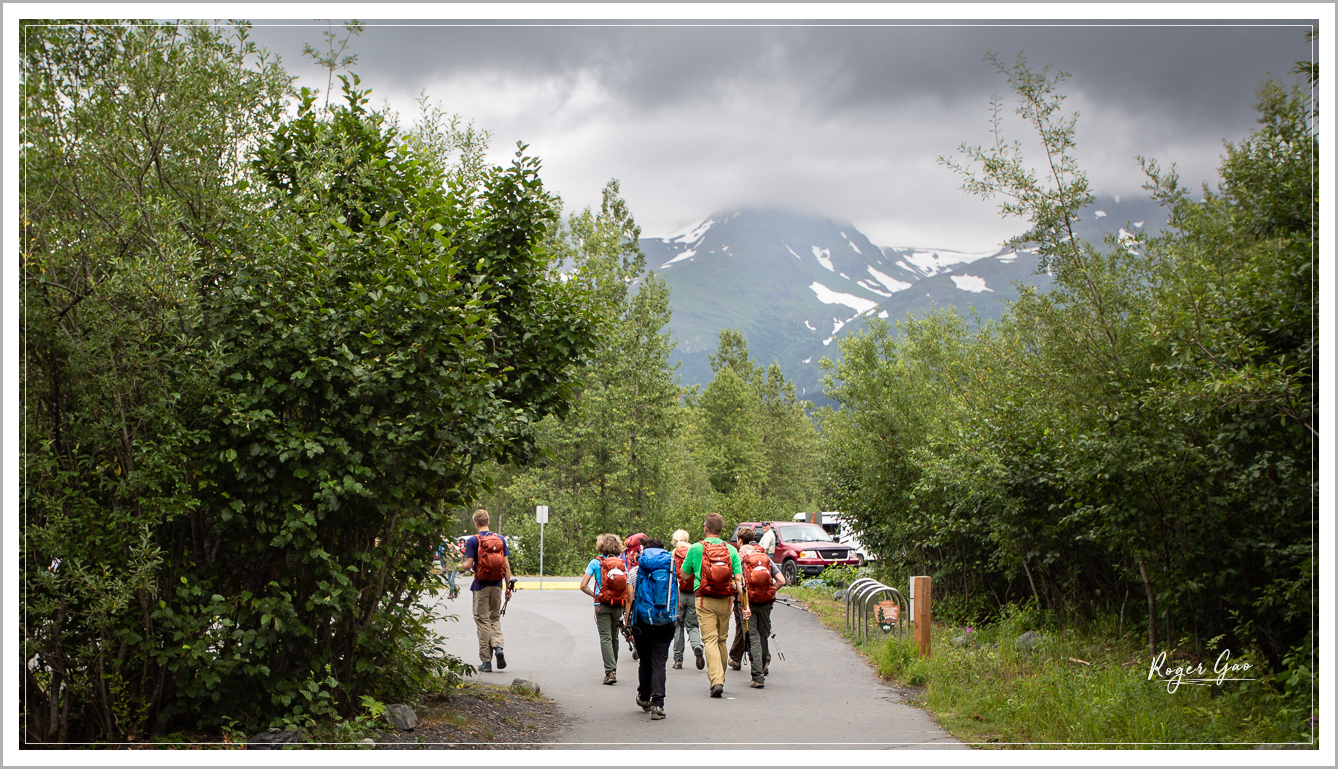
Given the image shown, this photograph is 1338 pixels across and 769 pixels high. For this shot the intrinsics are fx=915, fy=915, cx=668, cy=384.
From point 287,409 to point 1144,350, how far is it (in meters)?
7.31

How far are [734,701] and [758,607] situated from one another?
1.41m

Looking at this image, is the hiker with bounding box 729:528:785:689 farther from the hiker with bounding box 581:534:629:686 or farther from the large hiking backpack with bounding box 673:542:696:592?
the hiker with bounding box 581:534:629:686

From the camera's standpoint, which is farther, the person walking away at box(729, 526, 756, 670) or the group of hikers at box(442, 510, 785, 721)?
the person walking away at box(729, 526, 756, 670)

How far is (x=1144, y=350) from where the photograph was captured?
8.41 meters

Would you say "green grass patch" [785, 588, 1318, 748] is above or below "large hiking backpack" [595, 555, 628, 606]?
below

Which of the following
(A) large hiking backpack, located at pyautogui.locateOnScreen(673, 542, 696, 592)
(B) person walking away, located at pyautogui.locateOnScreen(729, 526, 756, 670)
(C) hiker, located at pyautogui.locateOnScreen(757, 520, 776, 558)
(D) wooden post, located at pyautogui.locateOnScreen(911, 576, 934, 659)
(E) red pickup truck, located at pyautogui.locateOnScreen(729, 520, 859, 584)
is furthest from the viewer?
(E) red pickup truck, located at pyautogui.locateOnScreen(729, 520, 859, 584)

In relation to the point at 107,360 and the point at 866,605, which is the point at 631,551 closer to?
the point at 866,605

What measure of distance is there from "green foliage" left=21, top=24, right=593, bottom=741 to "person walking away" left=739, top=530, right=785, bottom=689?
4.38 meters

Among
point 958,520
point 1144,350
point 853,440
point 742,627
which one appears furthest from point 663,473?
point 1144,350

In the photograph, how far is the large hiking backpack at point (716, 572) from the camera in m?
9.55

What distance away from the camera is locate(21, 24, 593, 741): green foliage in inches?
222

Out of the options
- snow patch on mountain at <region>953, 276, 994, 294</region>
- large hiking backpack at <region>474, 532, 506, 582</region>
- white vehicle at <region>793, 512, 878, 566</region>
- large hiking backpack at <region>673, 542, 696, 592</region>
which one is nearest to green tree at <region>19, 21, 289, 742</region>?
large hiking backpack at <region>474, 532, 506, 582</region>

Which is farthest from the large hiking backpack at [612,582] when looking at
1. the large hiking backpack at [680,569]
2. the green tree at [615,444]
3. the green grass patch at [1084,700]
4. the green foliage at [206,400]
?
the green tree at [615,444]
